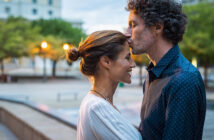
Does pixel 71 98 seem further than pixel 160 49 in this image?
Yes

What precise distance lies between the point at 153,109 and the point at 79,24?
83030 millimetres

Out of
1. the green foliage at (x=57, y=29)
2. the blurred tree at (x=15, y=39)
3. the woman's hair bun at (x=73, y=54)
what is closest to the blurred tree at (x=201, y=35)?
the blurred tree at (x=15, y=39)

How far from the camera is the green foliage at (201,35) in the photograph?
26797mm

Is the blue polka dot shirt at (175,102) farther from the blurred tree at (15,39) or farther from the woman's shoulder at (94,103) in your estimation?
the blurred tree at (15,39)

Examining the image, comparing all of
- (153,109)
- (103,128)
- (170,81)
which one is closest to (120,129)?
(103,128)

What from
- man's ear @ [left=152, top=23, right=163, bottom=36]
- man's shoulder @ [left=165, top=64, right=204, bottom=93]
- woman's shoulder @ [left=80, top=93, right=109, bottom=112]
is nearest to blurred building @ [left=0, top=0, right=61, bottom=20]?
woman's shoulder @ [left=80, top=93, right=109, bottom=112]

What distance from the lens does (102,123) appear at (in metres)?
1.83

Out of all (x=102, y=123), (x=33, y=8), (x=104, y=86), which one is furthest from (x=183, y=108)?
(x=33, y=8)

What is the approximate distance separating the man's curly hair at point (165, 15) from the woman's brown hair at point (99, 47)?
22 cm

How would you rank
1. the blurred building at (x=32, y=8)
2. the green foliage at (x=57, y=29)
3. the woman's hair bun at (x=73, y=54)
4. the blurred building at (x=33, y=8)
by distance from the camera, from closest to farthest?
the woman's hair bun at (x=73, y=54) → the green foliage at (x=57, y=29) → the blurred building at (x=33, y=8) → the blurred building at (x=32, y=8)

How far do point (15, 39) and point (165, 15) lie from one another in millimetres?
38575

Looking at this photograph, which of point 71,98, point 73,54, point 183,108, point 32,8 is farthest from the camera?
point 32,8

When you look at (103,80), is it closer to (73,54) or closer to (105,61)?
(105,61)

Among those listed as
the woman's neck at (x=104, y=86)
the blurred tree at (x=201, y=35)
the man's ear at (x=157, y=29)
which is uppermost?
the man's ear at (x=157, y=29)
